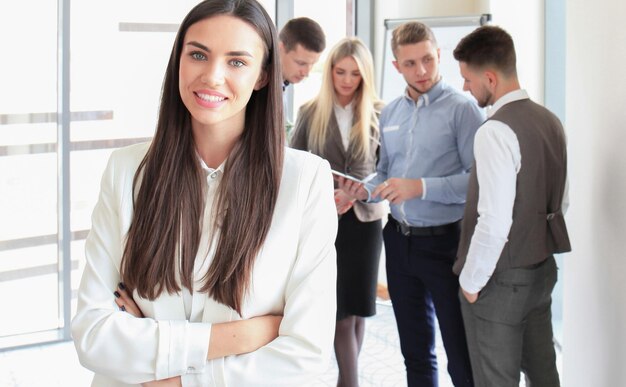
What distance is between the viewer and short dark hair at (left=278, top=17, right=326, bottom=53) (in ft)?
11.1

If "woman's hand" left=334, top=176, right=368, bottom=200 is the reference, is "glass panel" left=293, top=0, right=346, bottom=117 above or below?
above

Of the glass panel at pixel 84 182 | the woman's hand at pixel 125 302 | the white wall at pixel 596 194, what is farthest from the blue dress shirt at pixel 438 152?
the glass panel at pixel 84 182

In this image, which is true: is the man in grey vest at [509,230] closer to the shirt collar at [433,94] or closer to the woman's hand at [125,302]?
the shirt collar at [433,94]

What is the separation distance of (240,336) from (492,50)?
152cm

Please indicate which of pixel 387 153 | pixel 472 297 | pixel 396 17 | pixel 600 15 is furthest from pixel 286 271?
pixel 396 17

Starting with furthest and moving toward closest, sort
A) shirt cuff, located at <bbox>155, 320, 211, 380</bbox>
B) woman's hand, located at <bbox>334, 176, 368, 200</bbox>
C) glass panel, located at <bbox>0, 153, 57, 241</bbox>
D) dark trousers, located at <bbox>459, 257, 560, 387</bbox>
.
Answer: glass panel, located at <bbox>0, 153, 57, 241</bbox> < woman's hand, located at <bbox>334, 176, 368, 200</bbox> < dark trousers, located at <bbox>459, 257, 560, 387</bbox> < shirt cuff, located at <bbox>155, 320, 211, 380</bbox>

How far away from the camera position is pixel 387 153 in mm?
3137

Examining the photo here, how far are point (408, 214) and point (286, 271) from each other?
56.4 inches

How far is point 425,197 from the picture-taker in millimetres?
2812

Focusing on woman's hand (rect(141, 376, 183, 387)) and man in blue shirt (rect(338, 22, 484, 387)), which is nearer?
woman's hand (rect(141, 376, 183, 387))

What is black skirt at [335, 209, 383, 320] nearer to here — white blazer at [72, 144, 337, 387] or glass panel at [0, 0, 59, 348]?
white blazer at [72, 144, 337, 387]

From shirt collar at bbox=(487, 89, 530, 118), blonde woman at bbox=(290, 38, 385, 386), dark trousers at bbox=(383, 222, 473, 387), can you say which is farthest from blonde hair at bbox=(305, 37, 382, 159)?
shirt collar at bbox=(487, 89, 530, 118)

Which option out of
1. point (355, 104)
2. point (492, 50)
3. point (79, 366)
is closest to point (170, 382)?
point (492, 50)

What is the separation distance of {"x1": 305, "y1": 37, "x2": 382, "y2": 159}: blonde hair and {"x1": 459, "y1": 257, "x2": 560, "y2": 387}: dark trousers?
1.05 meters
